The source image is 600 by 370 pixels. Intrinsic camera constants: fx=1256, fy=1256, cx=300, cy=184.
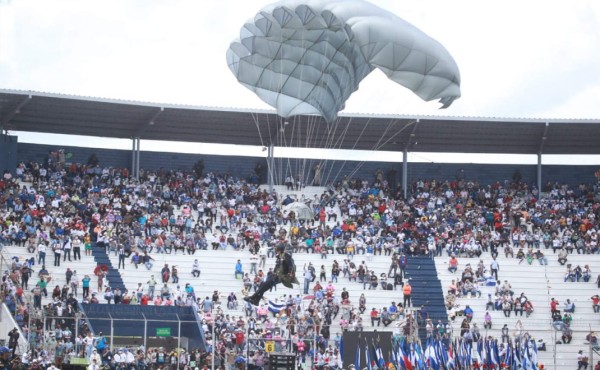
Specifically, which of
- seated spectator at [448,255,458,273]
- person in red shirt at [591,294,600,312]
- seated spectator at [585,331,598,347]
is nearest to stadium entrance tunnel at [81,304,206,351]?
seated spectator at [448,255,458,273]

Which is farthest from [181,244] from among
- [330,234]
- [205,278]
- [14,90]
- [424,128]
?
[424,128]

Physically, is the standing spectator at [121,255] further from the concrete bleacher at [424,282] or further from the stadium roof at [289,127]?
the stadium roof at [289,127]

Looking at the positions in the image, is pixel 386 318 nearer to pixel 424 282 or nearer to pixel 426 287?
pixel 426 287

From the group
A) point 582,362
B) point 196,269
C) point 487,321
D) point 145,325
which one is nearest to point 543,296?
point 487,321

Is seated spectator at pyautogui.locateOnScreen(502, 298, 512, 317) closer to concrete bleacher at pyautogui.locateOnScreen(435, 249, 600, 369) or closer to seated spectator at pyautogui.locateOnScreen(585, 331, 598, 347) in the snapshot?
concrete bleacher at pyautogui.locateOnScreen(435, 249, 600, 369)

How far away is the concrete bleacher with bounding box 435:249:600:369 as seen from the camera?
106ft

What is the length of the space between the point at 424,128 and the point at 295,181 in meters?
4.54

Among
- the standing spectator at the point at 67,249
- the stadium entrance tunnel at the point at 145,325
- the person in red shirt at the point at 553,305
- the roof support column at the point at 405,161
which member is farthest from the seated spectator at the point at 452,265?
the standing spectator at the point at 67,249

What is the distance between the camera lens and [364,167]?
42.4 m

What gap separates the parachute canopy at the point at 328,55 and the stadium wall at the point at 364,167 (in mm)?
15626

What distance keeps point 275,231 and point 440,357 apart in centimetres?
1048

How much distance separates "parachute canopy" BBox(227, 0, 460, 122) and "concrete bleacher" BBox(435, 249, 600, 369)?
9.52 metres

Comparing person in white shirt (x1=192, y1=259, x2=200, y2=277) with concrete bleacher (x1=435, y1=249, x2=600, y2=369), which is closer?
concrete bleacher (x1=435, y1=249, x2=600, y2=369)

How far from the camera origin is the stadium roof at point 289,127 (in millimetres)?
39000
